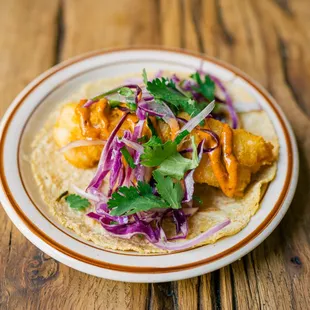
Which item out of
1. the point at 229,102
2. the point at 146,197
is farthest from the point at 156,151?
the point at 229,102

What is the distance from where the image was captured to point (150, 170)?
Result: 3.04 metres

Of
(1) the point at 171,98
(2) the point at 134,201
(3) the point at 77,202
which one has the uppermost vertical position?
(1) the point at 171,98

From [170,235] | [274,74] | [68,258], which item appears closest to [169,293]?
[170,235]

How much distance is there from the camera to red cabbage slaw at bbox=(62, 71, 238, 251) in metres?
2.89

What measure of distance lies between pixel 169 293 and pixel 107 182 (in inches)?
30.6

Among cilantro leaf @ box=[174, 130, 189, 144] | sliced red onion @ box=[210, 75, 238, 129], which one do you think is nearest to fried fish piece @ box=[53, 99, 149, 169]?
cilantro leaf @ box=[174, 130, 189, 144]

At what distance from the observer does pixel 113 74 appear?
3863mm

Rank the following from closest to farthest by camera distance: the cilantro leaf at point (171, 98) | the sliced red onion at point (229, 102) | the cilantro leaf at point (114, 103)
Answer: the cilantro leaf at point (171, 98) → the cilantro leaf at point (114, 103) → the sliced red onion at point (229, 102)

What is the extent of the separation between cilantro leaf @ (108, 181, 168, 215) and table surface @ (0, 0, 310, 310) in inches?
17.2

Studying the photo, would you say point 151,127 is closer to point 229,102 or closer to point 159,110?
point 159,110

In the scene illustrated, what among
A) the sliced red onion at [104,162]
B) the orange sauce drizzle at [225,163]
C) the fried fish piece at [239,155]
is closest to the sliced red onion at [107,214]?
the sliced red onion at [104,162]

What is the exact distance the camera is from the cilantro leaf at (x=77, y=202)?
305cm

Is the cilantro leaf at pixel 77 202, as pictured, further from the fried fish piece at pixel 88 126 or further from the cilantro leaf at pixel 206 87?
the cilantro leaf at pixel 206 87

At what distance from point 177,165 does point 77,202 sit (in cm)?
67
